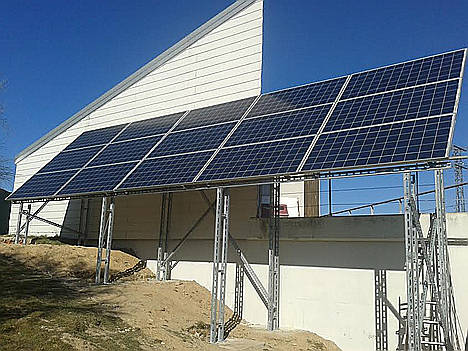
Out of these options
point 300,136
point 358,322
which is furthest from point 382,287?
point 300,136

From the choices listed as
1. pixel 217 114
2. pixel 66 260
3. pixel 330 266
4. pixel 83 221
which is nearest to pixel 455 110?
pixel 330 266

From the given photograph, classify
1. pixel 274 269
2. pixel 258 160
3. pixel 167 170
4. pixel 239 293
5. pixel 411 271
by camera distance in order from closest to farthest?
1. pixel 411 271
2. pixel 258 160
3. pixel 167 170
4. pixel 274 269
5. pixel 239 293

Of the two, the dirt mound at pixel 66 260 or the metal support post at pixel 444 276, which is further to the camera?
the dirt mound at pixel 66 260

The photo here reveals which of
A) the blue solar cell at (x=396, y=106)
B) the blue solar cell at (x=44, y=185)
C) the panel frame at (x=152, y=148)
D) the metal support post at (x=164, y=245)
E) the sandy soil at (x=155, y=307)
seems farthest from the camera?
the metal support post at (x=164, y=245)

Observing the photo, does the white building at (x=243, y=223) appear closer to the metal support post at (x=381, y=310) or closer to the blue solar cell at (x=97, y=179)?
the metal support post at (x=381, y=310)

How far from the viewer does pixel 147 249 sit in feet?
57.2

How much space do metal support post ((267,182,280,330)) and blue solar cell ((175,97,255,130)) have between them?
3.16 metres

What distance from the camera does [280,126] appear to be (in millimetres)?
12617

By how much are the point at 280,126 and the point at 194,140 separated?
9.92 ft

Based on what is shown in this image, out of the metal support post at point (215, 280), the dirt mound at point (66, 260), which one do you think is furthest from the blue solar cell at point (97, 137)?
the metal support post at point (215, 280)

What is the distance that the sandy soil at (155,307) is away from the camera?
1017cm

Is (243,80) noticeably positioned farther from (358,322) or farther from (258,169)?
(358,322)

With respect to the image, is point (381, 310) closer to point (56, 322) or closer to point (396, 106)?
point (396, 106)

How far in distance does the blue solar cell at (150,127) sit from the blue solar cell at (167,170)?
289 cm
